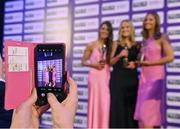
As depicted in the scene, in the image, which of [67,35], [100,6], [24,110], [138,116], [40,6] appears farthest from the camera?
[40,6]

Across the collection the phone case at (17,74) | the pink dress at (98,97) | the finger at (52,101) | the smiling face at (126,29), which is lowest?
the pink dress at (98,97)

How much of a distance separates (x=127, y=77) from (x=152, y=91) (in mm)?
348

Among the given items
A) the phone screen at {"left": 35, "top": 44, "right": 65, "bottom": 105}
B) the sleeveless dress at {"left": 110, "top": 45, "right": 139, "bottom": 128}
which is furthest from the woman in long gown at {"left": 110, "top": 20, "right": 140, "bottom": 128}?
the phone screen at {"left": 35, "top": 44, "right": 65, "bottom": 105}

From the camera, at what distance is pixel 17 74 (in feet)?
3.13

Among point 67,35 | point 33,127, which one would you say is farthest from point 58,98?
point 67,35

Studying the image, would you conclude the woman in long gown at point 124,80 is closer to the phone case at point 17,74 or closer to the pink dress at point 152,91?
the pink dress at point 152,91

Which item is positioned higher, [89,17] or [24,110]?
[89,17]

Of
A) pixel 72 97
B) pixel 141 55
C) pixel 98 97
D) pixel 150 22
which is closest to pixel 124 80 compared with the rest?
pixel 141 55

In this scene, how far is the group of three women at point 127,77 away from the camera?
155 inches

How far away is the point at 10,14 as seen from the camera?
21.8 feet

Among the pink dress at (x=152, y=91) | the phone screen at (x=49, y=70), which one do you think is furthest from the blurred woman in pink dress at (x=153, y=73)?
the phone screen at (x=49, y=70)

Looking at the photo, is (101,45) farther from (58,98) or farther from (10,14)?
(58,98)

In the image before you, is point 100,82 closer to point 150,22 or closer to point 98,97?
point 98,97

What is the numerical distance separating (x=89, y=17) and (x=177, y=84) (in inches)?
69.0
